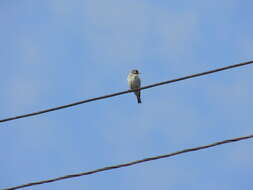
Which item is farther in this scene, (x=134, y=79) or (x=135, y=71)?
(x=135, y=71)

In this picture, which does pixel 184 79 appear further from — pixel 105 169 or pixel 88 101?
pixel 105 169

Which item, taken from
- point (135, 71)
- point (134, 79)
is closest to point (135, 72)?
point (135, 71)

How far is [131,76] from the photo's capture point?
57.8ft

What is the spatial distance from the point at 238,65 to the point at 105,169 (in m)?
2.58

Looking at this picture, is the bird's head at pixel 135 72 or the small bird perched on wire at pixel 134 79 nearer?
the small bird perched on wire at pixel 134 79

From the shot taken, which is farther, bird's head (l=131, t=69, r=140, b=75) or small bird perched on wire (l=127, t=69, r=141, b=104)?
bird's head (l=131, t=69, r=140, b=75)

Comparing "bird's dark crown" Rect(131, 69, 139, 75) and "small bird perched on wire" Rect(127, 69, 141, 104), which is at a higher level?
"bird's dark crown" Rect(131, 69, 139, 75)

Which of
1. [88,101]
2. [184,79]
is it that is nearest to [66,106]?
[88,101]

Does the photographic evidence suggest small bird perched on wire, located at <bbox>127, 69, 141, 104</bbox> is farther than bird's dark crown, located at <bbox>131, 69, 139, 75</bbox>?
No

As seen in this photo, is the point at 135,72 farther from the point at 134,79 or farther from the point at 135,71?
the point at 134,79

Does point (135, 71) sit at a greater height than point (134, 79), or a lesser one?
greater

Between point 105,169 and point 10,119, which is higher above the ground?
point 10,119

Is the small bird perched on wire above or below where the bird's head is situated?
below

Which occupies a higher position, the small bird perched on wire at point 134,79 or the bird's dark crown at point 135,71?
the bird's dark crown at point 135,71
